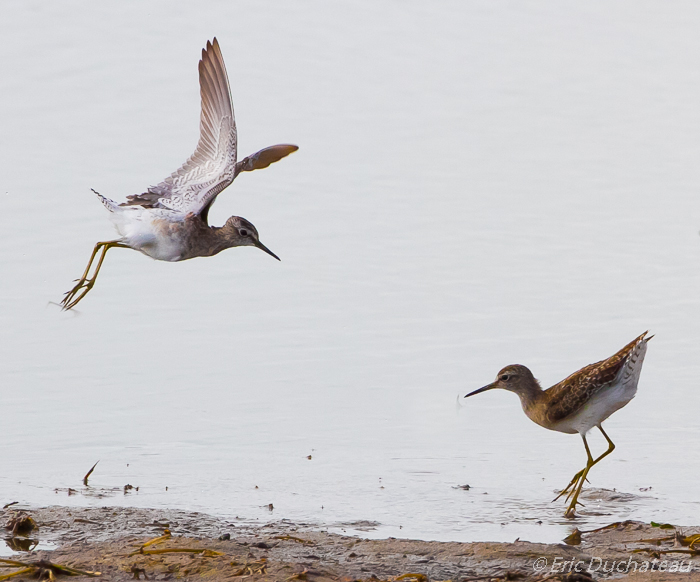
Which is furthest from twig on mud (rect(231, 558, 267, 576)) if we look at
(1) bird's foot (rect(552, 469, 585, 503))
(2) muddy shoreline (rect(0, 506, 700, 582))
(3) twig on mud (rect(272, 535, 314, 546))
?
(1) bird's foot (rect(552, 469, 585, 503))

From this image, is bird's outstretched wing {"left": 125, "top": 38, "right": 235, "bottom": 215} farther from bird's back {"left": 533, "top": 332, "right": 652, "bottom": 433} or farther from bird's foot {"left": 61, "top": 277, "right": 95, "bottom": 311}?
bird's back {"left": 533, "top": 332, "right": 652, "bottom": 433}

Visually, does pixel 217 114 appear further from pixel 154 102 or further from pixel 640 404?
pixel 154 102

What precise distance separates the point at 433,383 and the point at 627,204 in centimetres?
468

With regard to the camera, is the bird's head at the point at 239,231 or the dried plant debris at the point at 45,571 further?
the bird's head at the point at 239,231

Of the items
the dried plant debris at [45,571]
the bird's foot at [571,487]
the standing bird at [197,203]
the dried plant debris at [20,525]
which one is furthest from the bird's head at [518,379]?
the dried plant debris at [45,571]

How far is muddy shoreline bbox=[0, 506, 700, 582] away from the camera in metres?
6.59

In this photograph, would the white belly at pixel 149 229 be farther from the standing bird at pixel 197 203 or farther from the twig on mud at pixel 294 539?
the twig on mud at pixel 294 539

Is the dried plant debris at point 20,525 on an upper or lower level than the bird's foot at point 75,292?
lower

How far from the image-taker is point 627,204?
45.7 ft

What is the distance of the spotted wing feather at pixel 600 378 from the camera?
28.9 ft

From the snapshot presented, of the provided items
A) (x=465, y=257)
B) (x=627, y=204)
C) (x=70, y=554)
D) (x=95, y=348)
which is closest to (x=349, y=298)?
(x=465, y=257)

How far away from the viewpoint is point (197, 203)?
934cm

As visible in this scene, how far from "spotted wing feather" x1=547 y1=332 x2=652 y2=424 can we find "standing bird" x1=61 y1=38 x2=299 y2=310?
98.9 inches

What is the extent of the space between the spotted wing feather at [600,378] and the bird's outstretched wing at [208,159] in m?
2.97
